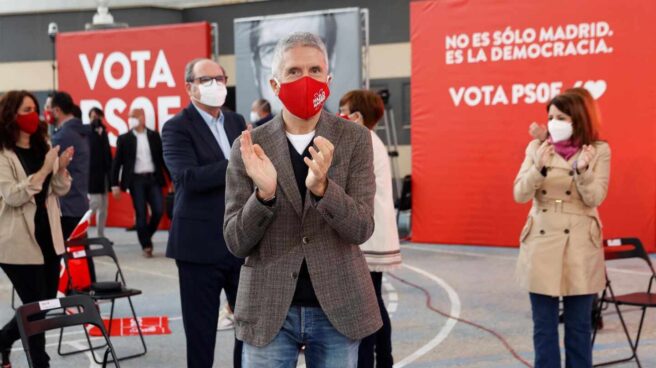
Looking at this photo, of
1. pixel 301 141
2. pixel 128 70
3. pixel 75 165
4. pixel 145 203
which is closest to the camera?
pixel 301 141

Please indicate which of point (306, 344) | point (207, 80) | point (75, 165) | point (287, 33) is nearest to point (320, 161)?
point (306, 344)

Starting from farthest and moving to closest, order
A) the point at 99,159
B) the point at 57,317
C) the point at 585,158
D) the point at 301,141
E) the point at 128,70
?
the point at 128,70, the point at 99,159, the point at 585,158, the point at 57,317, the point at 301,141

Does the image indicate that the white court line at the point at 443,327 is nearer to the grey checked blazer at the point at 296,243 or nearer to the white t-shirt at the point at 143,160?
the grey checked blazer at the point at 296,243

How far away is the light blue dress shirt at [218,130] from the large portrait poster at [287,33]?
6.49 m

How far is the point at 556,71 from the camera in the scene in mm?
10633

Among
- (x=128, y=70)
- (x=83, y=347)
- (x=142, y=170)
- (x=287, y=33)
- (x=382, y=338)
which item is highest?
(x=287, y=33)

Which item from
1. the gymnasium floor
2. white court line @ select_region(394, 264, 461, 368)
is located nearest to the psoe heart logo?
the gymnasium floor

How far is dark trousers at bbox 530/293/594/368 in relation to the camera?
16.3 ft

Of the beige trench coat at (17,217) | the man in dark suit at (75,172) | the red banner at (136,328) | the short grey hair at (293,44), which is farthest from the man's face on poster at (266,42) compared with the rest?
the short grey hair at (293,44)

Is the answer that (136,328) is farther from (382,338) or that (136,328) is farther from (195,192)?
(195,192)

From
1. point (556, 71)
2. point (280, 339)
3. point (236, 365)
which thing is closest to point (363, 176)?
point (280, 339)

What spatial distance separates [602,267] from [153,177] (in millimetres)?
7320

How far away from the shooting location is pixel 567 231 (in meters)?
4.96

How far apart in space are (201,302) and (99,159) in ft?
25.7
